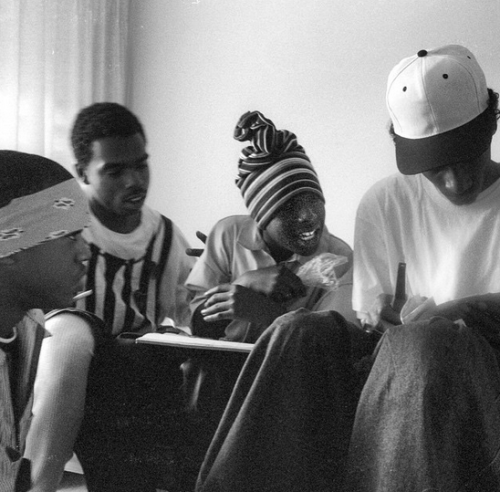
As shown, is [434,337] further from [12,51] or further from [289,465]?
[12,51]

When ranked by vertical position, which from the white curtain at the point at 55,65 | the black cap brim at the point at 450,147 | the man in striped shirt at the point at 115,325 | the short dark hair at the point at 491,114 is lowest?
the man in striped shirt at the point at 115,325

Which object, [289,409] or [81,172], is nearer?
[289,409]

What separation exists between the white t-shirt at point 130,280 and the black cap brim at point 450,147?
674mm

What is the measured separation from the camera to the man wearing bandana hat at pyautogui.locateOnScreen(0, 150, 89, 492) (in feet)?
3.51

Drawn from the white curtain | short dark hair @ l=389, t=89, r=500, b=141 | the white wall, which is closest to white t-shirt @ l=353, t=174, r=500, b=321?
short dark hair @ l=389, t=89, r=500, b=141

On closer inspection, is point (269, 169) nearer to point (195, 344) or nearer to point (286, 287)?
point (286, 287)

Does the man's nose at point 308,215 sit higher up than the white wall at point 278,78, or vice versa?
the white wall at point 278,78

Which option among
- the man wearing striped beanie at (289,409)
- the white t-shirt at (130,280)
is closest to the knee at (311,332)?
the man wearing striped beanie at (289,409)

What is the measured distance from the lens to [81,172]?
5.95 ft

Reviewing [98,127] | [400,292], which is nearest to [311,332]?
[400,292]

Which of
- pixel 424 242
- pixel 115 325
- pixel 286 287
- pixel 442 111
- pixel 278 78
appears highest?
pixel 278 78

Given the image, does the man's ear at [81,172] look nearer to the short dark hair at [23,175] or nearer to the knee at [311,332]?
the short dark hair at [23,175]

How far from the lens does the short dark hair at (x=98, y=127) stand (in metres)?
1.77

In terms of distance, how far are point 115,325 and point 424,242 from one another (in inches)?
26.8
